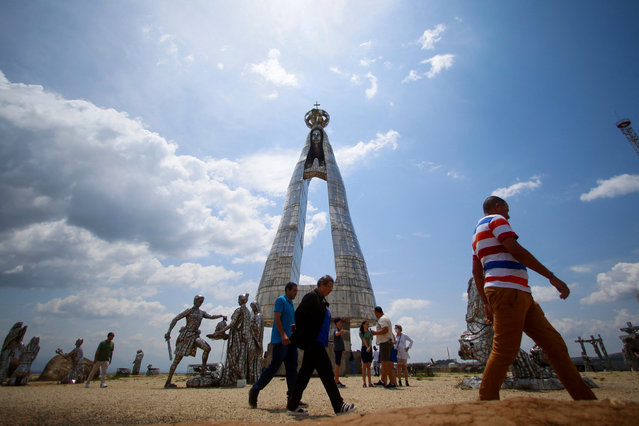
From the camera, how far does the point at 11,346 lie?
9.20 m

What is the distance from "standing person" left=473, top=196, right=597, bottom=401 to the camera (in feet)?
7.55

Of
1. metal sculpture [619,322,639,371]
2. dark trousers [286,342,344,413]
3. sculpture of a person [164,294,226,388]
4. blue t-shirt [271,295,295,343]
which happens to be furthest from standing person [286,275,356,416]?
metal sculpture [619,322,639,371]

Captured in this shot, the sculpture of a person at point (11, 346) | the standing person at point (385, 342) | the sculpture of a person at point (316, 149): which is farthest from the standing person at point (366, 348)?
the sculpture of a person at point (316, 149)

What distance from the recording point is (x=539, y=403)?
1574mm

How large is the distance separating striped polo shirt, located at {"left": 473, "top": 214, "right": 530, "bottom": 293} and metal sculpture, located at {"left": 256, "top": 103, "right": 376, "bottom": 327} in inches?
548

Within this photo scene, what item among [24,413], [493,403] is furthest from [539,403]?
[24,413]

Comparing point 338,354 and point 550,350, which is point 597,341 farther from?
point 550,350

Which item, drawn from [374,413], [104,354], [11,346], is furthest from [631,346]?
[11,346]

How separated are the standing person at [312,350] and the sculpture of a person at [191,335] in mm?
5344

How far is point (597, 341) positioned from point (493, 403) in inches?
845

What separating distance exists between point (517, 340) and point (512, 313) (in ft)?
0.67

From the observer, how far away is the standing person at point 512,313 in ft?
7.55

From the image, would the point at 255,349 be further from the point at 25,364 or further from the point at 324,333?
the point at 25,364

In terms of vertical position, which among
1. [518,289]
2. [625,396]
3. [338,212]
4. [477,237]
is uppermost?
[338,212]
